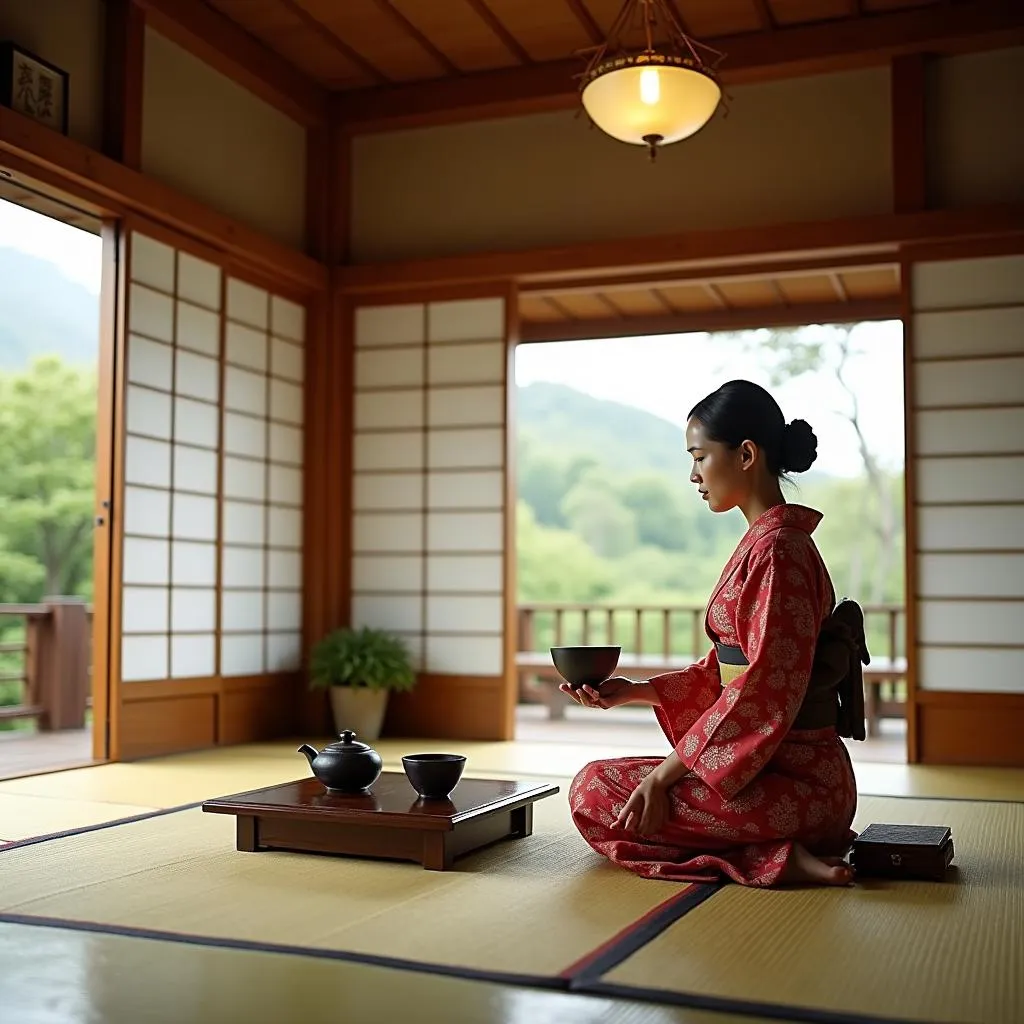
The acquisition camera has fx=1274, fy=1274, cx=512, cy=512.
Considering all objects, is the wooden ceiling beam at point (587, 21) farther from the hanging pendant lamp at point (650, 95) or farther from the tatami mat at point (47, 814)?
the tatami mat at point (47, 814)

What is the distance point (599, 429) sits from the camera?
18.7 m

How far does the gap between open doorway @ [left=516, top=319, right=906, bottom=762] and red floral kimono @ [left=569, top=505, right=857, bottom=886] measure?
633cm

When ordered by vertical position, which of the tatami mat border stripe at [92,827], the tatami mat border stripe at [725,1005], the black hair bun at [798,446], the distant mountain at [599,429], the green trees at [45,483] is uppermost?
the distant mountain at [599,429]

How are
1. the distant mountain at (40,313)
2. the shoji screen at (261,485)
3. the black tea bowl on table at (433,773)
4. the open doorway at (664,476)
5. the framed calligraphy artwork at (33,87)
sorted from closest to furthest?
the black tea bowl on table at (433,773)
the framed calligraphy artwork at (33,87)
the shoji screen at (261,485)
the open doorway at (664,476)
the distant mountain at (40,313)

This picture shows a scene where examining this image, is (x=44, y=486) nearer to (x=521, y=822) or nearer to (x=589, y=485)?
(x=589, y=485)

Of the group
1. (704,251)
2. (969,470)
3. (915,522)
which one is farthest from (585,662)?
(704,251)

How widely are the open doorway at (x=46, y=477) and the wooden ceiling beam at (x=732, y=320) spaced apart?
2888 mm

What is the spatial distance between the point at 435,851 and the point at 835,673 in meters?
1.01

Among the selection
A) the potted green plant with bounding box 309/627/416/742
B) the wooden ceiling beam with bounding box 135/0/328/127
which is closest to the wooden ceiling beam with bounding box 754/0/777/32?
the wooden ceiling beam with bounding box 135/0/328/127

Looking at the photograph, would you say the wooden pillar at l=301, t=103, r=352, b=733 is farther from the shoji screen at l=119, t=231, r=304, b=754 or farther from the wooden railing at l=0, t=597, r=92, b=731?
the wooden railing at l=0, t=597, r=92, b=731

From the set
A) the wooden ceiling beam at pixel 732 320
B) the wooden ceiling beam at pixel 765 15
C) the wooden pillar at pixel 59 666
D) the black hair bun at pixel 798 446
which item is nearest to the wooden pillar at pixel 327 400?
the wooden pillar at pixel 59 666

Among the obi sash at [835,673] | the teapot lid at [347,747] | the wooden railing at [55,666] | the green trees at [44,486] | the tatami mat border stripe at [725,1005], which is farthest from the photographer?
the green trees at [44,486]

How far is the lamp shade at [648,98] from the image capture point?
441cm

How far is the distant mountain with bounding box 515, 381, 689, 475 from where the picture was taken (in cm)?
1847
